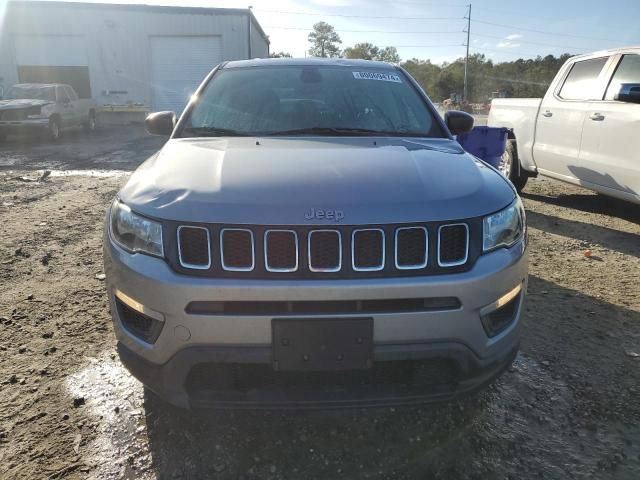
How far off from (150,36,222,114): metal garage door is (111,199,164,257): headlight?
876 inches

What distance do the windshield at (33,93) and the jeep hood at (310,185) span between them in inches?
568

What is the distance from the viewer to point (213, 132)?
289 centimetres

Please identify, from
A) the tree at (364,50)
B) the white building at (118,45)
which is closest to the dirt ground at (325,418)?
the white building at (118,45)

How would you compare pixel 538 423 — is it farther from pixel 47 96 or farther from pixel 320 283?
pixel 47 96

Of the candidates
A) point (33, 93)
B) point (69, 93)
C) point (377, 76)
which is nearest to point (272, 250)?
point (377, 76)

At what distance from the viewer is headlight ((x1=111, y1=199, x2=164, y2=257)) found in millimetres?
1924

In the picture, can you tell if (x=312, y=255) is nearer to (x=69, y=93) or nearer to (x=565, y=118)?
(x=565, y=118)

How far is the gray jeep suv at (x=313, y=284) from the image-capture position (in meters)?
1.81

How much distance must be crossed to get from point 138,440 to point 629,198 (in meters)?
5.11

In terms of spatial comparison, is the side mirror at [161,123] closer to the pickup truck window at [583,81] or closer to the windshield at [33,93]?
the pickup truck window at [583,81]

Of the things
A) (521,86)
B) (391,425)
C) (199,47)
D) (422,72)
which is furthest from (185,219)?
(422,72)

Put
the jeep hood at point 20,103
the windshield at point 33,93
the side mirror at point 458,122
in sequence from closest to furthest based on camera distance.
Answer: the side mirror at point 458,122
the jeep hood at point 20,103
the windshield at point 33,93

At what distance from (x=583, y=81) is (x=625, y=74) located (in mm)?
628

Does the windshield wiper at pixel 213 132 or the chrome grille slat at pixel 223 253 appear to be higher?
the windshield wiper at pixel 213 132
